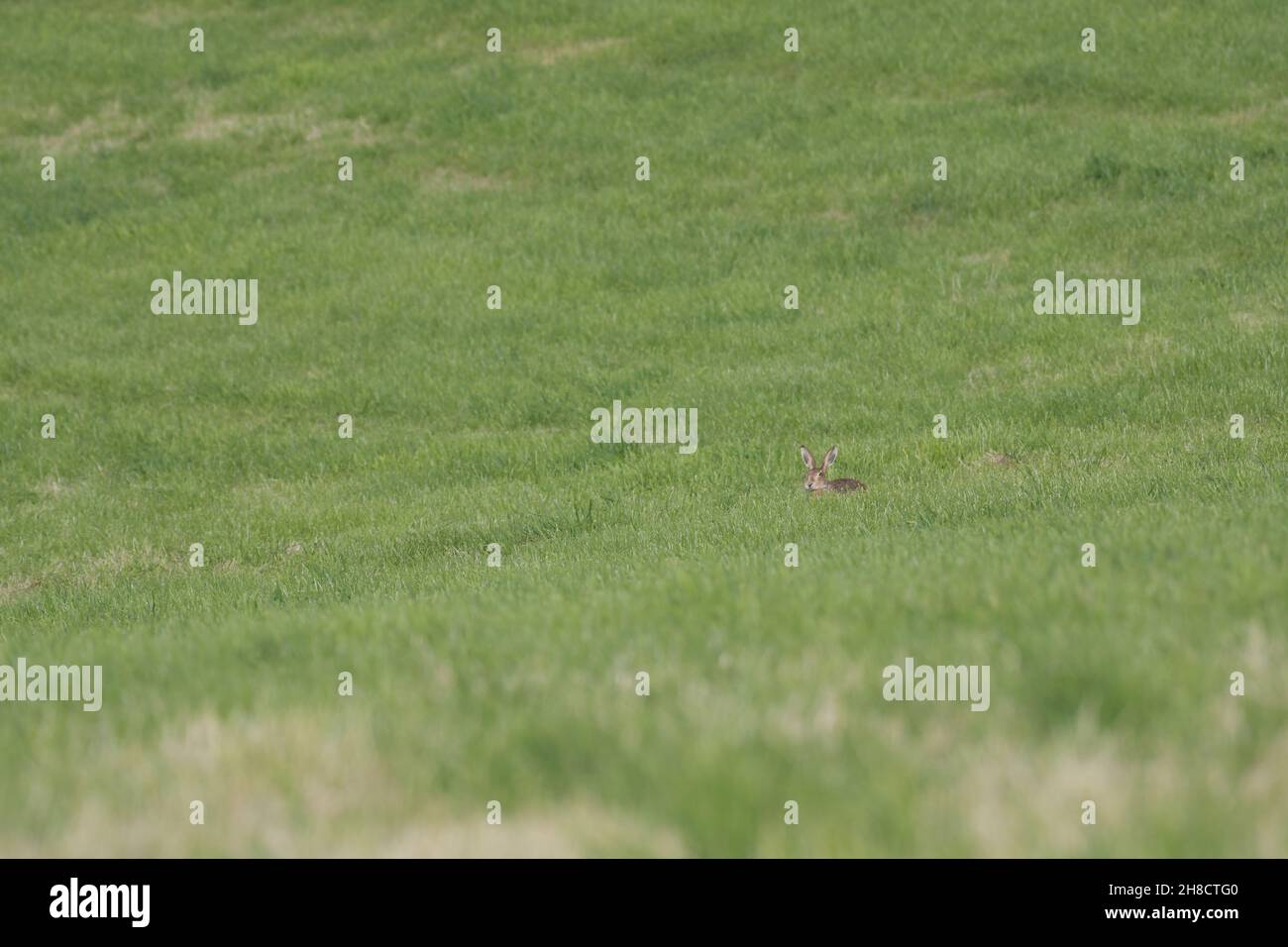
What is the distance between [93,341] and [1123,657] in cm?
1916

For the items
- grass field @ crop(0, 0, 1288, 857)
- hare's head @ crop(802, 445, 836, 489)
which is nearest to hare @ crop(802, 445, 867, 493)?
hare's head @ crop(802, 445, 836, 489)

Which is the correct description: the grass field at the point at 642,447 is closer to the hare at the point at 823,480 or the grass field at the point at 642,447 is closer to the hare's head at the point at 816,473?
the hare at the point at 823,480

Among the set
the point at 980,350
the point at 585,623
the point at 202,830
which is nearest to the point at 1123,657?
the point at 585,623

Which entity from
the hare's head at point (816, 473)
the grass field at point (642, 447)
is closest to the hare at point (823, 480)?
the hare's head at point (816, 473)

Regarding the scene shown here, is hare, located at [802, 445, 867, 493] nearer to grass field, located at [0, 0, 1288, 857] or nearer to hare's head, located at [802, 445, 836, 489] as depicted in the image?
hare's head, located at [802, 445, 836, 489]

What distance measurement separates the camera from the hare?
12.5 m

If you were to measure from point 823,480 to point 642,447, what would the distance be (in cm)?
299

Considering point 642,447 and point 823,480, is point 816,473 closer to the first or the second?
point 823,480

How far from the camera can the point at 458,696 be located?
16.3 ft

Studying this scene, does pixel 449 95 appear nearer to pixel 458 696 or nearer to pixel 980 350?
pixel 980 350

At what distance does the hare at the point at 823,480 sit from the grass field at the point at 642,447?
50cm

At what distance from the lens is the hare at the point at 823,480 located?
12.5 m

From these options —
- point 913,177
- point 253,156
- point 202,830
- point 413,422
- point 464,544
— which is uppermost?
point 253,156

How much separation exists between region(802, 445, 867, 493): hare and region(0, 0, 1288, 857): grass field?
0.50 metres
